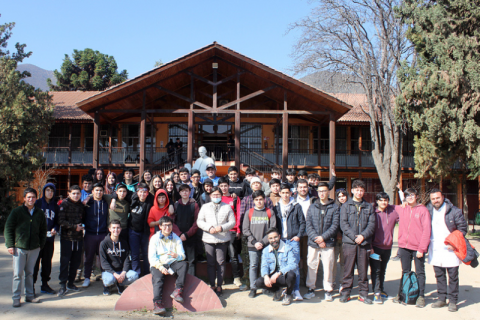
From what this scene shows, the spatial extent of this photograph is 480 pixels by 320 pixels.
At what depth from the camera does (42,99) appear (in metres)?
14.1

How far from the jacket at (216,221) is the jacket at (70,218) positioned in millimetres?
1933

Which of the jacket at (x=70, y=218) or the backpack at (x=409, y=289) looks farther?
the jacket at (x=70, y=218)

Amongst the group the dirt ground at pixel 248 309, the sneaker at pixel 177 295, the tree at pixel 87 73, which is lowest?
the dirt ground at pixel 248 309

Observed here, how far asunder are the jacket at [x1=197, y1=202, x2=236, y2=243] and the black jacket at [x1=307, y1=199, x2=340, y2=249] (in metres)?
1.24

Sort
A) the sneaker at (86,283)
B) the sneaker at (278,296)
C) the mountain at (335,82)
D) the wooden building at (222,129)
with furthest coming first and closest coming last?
the mountain at (335,82), the wooden building at (222,129), the sneaker at (86,283), the sneaker at (278,296)

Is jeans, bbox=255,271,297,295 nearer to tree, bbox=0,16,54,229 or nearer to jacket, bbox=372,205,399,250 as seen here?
jacket, bbox=372,205,399,250

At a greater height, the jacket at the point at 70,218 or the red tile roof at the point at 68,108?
the red tile roof at the point at 68,108

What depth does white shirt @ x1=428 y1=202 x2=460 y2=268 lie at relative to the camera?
17.7 ft

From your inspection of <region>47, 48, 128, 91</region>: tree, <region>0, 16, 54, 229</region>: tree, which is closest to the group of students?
<region>0, 16, 54, 229</region>: tree

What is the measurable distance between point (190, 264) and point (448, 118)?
10055 mm

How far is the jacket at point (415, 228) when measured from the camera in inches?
215

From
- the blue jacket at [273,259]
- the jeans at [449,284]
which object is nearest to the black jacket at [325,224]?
the blue jacket at [273,259]

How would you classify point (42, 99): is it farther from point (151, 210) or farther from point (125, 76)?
point (125, 76)

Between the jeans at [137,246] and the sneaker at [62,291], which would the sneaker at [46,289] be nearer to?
the sneaker at [62,291]
